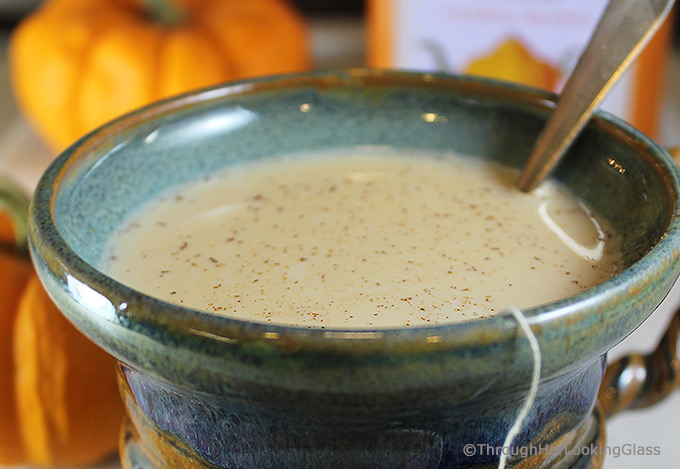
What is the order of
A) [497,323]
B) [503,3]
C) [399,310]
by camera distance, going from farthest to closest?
[503,3], [399,310], [497,323]

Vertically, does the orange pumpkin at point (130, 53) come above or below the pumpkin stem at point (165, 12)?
below

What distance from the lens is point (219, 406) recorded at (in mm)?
356

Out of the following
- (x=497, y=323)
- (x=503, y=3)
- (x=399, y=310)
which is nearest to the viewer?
(x=497, y=323)

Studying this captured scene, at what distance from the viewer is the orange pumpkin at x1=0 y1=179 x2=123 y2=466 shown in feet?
1.99

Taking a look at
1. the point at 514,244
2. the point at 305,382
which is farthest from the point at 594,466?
the point at 305,382

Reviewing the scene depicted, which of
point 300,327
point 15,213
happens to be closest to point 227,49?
point 15,213

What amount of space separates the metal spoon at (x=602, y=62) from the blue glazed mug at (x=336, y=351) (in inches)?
0.7

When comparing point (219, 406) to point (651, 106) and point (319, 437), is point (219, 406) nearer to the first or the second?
point (319, 437)

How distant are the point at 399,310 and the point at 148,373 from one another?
0.45 ft

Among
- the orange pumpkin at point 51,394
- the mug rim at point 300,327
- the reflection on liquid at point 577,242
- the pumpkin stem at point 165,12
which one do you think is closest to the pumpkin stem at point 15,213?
the orange pumpkin at point 51,394

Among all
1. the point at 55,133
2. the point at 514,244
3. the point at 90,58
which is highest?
the point at 514,244

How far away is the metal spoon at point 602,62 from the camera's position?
1.72ft

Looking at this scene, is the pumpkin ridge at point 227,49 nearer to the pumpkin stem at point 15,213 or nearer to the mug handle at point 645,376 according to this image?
the pumpkin stem at point 15,213

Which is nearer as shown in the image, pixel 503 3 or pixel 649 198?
pixel 649 198
